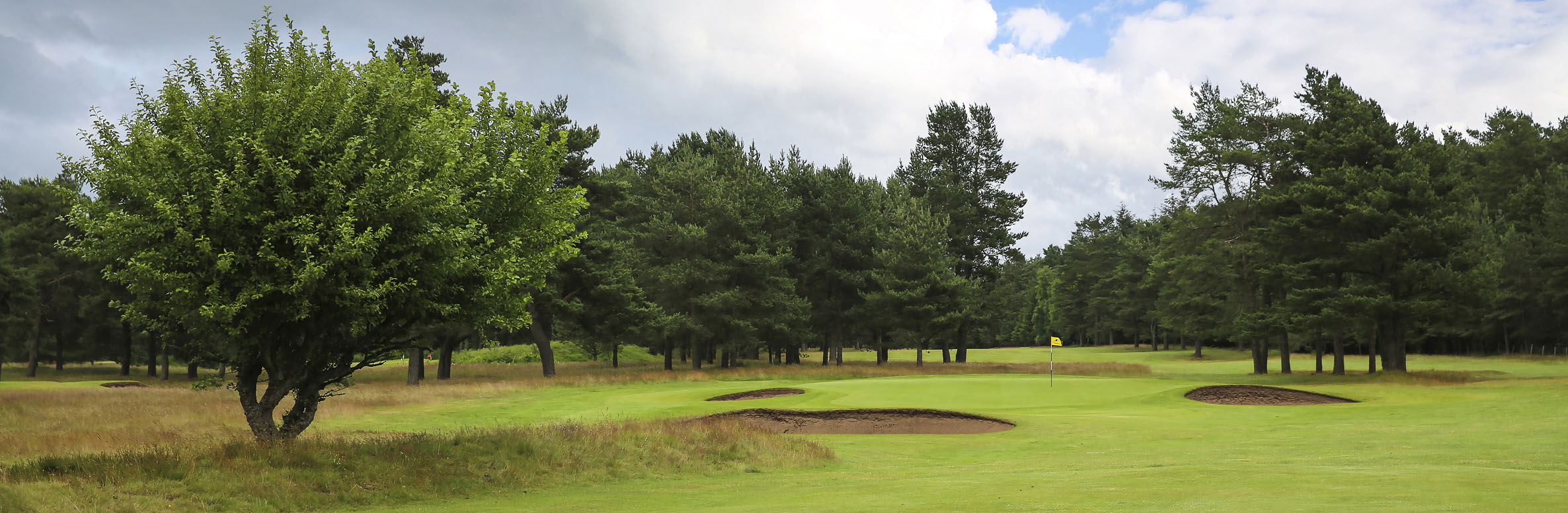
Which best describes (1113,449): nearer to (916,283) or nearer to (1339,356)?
(1339,356)

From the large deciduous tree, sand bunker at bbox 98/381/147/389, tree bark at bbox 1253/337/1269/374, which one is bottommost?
sand bunker at bbox 98/381/147/389

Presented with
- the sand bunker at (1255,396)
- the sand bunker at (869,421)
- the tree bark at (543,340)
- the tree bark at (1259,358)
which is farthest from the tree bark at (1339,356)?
the tree bark at (543,340)

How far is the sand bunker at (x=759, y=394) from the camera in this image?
34.7 meters

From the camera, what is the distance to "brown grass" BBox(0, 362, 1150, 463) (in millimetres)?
18547

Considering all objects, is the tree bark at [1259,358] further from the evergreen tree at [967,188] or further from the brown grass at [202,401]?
the evergreen tree at [967,188]

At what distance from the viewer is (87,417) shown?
25.2 meters

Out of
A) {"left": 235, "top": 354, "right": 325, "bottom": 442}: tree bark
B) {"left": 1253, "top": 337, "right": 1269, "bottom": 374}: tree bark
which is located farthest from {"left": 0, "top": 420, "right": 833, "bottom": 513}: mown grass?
{"left": 1253, "top": 337, "right": 1269, "bottom": 374}: tree bark

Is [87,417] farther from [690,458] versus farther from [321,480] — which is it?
[690,458]

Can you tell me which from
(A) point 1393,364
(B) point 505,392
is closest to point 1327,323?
(A) point 1393,364

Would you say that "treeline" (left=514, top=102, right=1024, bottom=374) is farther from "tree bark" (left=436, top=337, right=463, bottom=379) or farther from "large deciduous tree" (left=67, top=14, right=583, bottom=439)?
"large deciduous tree" (left=67, top=14, right=583, bottom=439)

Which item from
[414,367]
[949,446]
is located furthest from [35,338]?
[949,446]

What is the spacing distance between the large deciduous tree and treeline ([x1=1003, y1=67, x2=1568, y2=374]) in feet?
127

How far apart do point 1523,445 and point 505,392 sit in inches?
1305

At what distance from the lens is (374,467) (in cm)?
1430
